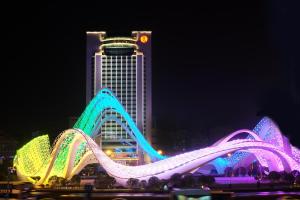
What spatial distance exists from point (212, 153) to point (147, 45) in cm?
7635

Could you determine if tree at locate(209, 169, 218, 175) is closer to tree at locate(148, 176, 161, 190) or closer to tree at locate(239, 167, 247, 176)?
tree at locate(239, 167, 247, 176)

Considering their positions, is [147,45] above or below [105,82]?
above

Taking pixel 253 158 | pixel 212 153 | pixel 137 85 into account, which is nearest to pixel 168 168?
pixel 212 153

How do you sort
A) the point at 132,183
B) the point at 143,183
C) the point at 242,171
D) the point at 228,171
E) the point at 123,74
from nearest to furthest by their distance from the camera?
the point at 143,183 → the point at 132,183 → the point at 242,171 → the point at 228,171 → the point at 123,74

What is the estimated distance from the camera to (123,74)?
374 feet

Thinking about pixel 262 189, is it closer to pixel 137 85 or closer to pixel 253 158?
pixel 253 158

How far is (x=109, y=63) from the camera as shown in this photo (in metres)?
115

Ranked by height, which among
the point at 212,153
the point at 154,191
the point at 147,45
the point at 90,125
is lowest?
the point at 154,191

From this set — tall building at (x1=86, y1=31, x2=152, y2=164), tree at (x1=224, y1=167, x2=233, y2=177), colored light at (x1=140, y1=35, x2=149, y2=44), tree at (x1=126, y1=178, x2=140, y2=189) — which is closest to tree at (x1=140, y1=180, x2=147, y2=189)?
tree at (x1=126, y1=178, x2=140, y2=189)

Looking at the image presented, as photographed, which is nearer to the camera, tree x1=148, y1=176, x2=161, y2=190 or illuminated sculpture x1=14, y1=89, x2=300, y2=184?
tree x1=148, y1=176, x2=161, y2=190

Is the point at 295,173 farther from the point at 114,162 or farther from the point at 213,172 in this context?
the point at 213,172

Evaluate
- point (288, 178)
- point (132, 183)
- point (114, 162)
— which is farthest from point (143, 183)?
point (288, 178)

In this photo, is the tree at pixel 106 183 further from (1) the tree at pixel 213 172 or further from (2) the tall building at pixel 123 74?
(2) the tall building at pixel 123 74

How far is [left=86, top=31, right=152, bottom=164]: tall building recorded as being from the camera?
111 metres
